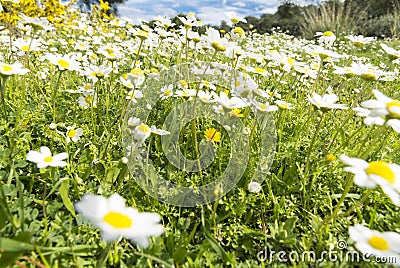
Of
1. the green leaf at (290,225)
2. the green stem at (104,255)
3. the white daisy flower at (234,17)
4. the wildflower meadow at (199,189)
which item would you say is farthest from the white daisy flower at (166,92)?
the green stem at (104,255)

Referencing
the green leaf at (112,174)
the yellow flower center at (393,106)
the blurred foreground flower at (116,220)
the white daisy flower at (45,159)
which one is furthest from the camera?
the green leaf at (112,174)

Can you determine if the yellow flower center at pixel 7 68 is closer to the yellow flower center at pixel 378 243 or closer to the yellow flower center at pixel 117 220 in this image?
the yellow flower center at pixel 117 220

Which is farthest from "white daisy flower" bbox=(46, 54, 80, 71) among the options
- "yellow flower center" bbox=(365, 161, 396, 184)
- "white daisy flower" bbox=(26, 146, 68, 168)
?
"yellow flower center" bbox=(365, 161, 396, 184)

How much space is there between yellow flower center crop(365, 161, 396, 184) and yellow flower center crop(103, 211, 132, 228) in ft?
1.96

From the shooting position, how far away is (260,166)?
4.62 ft

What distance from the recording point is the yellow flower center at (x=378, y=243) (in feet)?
2.50

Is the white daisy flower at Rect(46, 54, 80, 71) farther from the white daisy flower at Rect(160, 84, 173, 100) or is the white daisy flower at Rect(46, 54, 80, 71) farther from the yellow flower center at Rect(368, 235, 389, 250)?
the yellow flower center at Rect(368, 235, 389, 250)

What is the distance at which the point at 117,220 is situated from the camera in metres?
0.65

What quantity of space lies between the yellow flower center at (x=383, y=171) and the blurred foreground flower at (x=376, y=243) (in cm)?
14

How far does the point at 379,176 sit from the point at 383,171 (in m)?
0.03

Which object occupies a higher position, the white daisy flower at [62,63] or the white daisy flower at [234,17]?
the white daisy flower at [234,17]

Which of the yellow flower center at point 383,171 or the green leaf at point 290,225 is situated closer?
the yellow flower center at point 383,171

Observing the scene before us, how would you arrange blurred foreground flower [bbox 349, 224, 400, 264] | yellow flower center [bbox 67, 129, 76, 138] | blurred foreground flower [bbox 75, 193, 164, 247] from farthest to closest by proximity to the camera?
yellow flower center [bbox 67, 129, 76, 138], blurred foreground flower [bbox 349, 224, 400, 264], blurred foreground flower [bbox 75, 193, 164, 247]

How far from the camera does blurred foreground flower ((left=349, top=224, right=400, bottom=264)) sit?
2.45 ft
